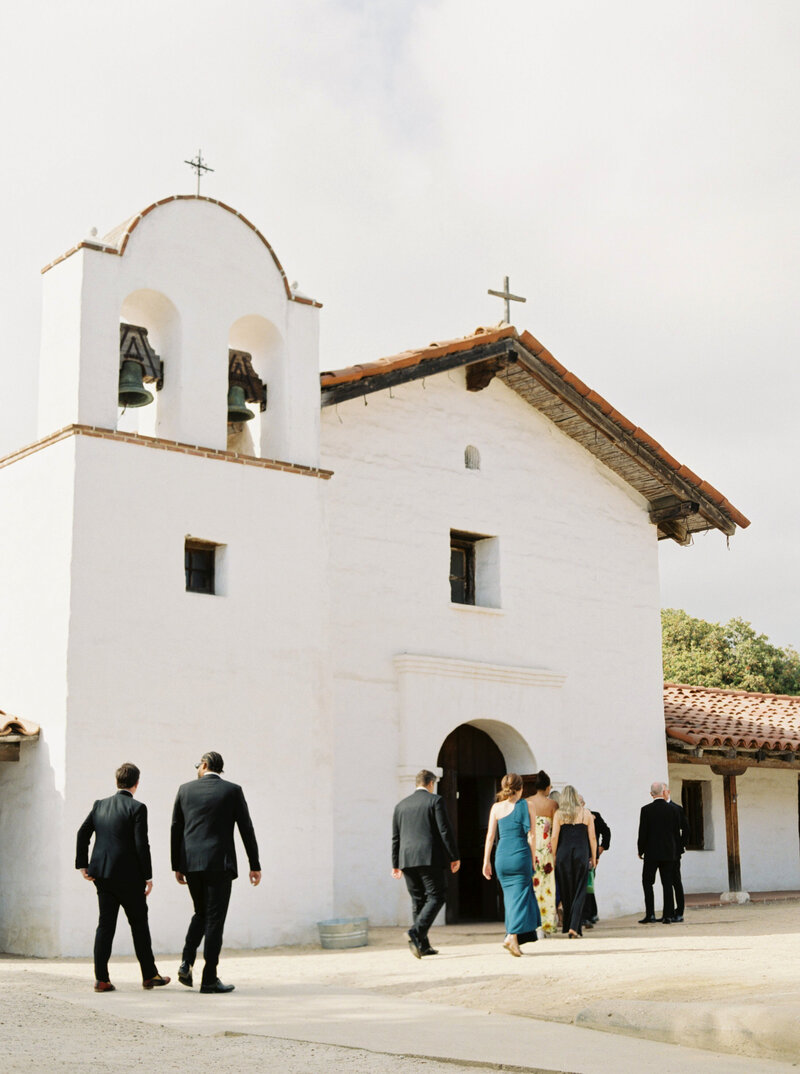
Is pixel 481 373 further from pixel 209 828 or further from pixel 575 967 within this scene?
pixel 209 828

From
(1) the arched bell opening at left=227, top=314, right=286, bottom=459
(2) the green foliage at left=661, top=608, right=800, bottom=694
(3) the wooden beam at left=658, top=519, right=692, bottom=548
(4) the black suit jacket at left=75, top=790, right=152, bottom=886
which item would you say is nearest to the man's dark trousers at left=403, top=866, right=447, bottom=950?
(4) the black suit jacket at left=75, top=790, right=152, bottom=886

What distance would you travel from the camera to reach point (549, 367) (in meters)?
16.7

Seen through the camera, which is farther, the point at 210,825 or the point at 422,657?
the point at 422,657

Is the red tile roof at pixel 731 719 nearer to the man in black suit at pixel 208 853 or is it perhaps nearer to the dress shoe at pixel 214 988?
the man in black suit at pixel 208 853

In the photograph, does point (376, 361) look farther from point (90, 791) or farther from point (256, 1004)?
point (256, 1004)

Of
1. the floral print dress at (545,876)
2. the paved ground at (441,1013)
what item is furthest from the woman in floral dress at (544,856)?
the paved ground at (441,1013)

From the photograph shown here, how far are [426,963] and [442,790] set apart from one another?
515 centimetres

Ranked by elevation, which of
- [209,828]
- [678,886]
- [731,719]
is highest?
[731,719]

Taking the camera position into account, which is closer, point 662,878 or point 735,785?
point 662,878

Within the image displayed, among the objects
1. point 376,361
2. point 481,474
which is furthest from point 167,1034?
point 481,474

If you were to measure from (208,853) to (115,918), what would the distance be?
2.53 ft

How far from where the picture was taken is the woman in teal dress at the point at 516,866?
417 inches

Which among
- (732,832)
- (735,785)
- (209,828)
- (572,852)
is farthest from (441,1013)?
(735,785)

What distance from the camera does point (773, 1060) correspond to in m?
6.39
